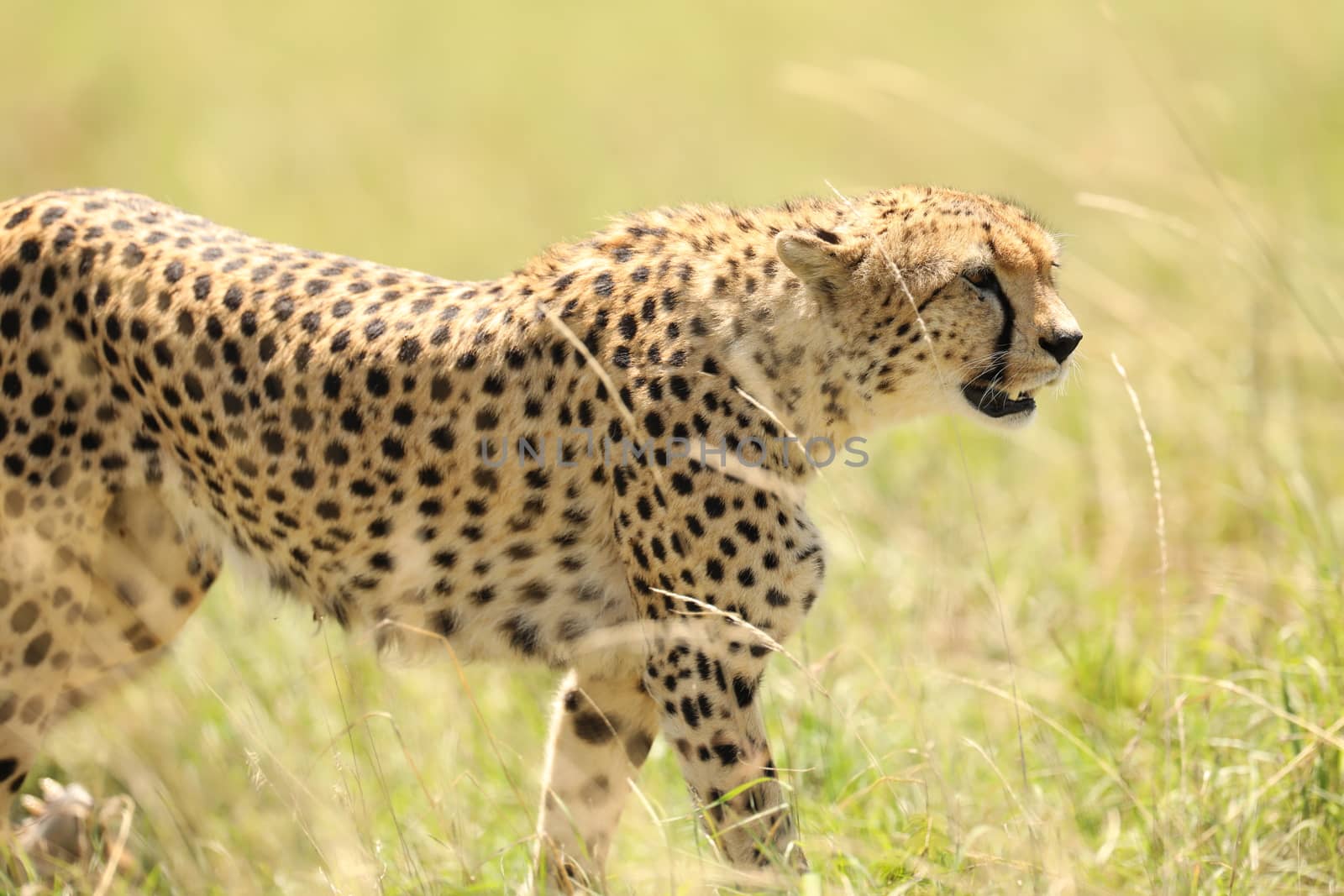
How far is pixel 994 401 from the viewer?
3213 mm

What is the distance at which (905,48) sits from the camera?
38.8 feet

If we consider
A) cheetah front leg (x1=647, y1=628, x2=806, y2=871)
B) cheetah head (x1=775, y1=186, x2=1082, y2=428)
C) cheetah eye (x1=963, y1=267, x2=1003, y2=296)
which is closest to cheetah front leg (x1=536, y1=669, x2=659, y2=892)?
cheetah front leg (x1=647, y1=628, x2=806, y2=871)

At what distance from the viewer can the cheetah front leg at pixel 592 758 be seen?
3.43 meters

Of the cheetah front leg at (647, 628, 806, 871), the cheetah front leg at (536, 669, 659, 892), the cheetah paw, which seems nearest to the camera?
the cheetah front leg at (647, 628, 806, 871)

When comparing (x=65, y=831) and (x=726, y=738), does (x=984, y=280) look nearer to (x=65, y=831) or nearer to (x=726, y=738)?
(x=726, y=738)

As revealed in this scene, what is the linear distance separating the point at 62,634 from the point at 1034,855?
7.44 ft

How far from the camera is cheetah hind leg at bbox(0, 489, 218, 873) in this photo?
135 inches

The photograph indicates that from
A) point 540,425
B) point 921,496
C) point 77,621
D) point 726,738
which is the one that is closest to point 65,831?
point 77,621

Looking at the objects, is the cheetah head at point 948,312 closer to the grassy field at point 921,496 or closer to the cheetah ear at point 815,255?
the cheetah ear at point 815,255

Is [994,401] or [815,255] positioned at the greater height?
[815,255]

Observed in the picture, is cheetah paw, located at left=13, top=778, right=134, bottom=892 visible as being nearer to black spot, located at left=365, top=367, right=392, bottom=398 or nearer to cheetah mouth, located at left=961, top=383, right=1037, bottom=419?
black spot, located at left=365, top=367, right=392, bottom=398

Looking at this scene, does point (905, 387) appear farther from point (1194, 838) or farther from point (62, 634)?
point (62, 634)

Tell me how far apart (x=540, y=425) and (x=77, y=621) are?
1.23m

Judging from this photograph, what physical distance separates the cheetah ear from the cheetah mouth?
1.20ft
